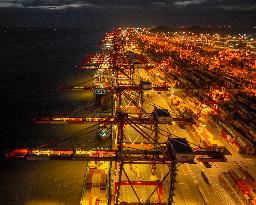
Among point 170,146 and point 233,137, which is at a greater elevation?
point 233,137

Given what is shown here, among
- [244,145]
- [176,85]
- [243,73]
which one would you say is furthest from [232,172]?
[243,73]

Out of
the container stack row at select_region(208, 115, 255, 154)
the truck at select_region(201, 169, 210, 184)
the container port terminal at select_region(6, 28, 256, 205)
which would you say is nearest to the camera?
the container port terminal at select_region(6, 28, 256, 205)

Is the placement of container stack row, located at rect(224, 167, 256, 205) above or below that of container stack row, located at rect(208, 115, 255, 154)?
below

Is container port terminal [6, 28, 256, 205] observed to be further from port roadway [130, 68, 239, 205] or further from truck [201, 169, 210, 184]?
port roadway [130, 68, 239, 205]

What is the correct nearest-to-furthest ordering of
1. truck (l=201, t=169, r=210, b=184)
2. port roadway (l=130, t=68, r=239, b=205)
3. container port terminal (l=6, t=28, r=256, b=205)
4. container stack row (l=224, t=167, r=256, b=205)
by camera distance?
container port terminal (l=6, t=28, r=256, b=205) → container stack row (l=224, t=167, r=256, b=205) → port roadway (l=130, t=68, r=239, b=205) → truck (l=201, t=169, r=210, b=184)

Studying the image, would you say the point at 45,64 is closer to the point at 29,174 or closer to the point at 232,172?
the point at 29,174

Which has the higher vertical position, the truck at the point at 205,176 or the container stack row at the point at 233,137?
the container stack row at the point at 233,137

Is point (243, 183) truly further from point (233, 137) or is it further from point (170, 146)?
point (170, 146)

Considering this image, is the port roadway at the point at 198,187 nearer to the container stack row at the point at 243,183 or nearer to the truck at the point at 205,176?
the truck at the point at 205,176

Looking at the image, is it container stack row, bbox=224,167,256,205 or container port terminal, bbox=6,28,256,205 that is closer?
container port terminal, bbox=6,28,256,205

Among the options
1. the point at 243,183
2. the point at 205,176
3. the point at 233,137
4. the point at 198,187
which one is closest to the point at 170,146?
the point at 198,187

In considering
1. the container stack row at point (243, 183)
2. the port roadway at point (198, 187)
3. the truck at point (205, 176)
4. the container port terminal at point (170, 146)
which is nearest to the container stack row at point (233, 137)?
the container port terminal at point (170, 146)

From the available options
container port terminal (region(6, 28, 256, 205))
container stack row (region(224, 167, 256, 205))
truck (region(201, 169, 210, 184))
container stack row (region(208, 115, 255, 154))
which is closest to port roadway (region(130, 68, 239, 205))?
container port terminal (region(6, 28, 256, 205))
